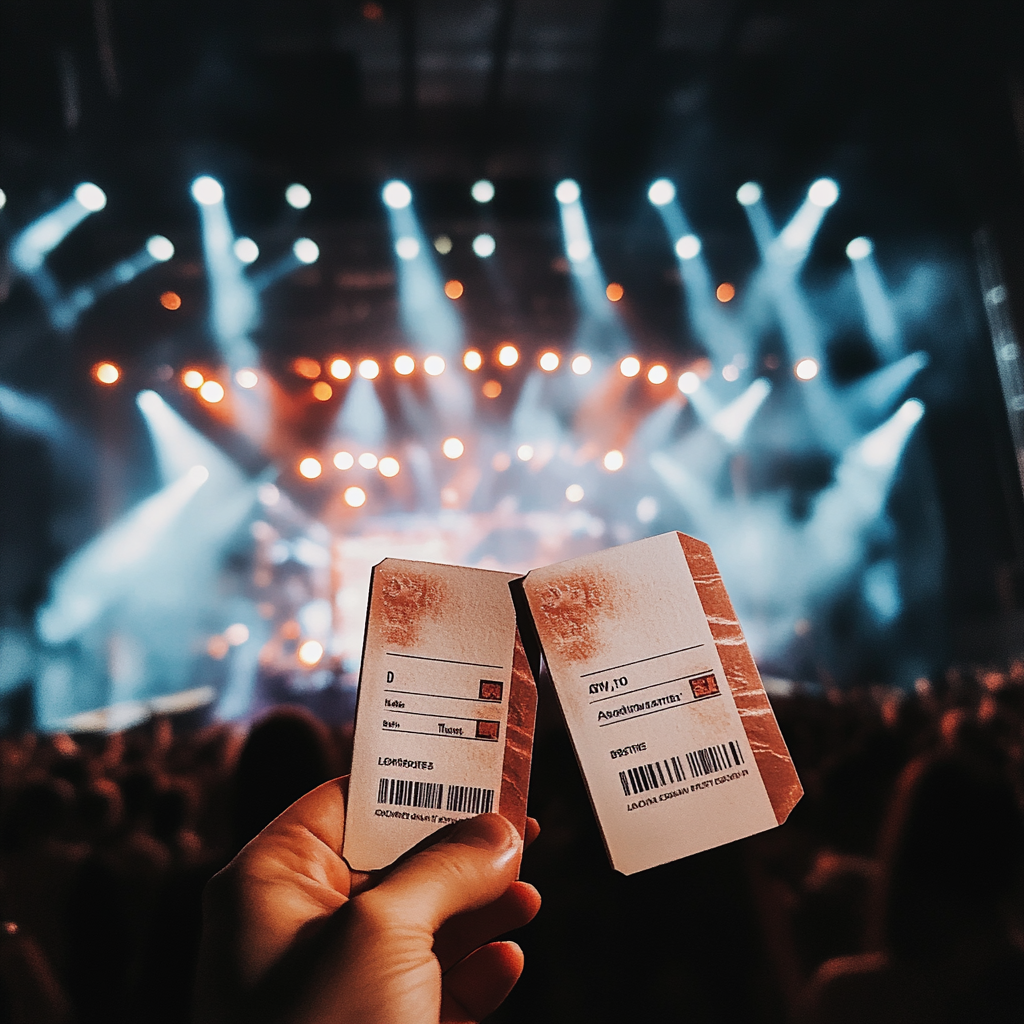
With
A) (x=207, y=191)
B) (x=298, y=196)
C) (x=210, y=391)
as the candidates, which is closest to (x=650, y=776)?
(x=298, y=196)

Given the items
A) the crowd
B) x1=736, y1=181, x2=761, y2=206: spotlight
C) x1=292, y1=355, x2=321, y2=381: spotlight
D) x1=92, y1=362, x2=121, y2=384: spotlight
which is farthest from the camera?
x1=292, y1=355, x2=321, y2=381: spotlight

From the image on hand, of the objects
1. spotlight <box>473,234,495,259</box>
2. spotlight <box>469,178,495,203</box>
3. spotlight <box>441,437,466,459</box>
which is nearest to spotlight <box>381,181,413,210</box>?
spotlight <box>469,178,495,203</box>

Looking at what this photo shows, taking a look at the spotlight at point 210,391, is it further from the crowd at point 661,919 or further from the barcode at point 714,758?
the barcode at point 714,758

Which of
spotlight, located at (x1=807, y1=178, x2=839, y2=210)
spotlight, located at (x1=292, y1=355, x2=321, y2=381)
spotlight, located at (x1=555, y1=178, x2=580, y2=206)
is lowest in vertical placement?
spotlight, located at (x1=292, y1=355, x2=321, y2=381)

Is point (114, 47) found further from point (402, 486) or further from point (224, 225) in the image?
point (402, 486)

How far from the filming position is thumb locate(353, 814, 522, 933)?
25.1 inches

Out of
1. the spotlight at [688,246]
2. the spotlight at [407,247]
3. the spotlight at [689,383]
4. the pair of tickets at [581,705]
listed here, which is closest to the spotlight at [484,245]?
the spotlight at [407,247]

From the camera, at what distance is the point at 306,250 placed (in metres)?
8.36

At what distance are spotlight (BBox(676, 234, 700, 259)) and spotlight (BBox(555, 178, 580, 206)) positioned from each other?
1.44 m

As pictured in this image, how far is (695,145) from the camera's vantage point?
736 cm

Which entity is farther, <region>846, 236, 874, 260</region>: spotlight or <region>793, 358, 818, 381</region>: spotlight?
<region>793, 358, 818, 381</region>: spotlight

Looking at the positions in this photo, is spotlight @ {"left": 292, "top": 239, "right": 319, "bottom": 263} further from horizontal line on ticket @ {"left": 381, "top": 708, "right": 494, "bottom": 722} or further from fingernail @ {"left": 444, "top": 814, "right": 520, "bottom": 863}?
fingernail @ {"left": 444, "top": 814, "right": 520, "bottom": 863}

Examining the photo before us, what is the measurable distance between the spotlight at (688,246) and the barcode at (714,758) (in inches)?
339

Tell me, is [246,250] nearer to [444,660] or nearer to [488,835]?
[444,660]
